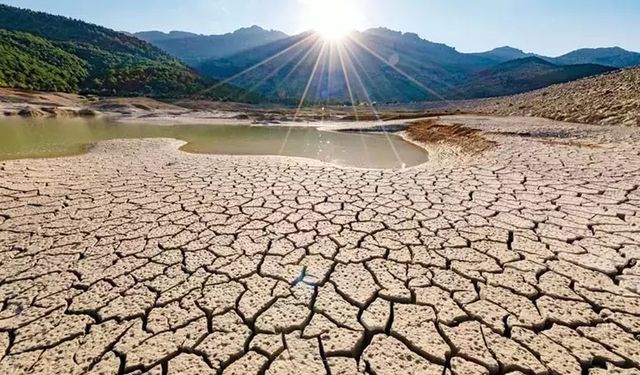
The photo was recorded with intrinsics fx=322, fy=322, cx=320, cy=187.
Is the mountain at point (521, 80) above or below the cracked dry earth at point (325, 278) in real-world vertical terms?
above

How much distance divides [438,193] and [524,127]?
8.48 meters

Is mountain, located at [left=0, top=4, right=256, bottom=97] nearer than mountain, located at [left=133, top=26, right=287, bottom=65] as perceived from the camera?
Yes

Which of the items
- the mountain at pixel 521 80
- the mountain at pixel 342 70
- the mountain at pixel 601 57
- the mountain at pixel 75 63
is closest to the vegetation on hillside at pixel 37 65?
the mountain at pixel 75 63

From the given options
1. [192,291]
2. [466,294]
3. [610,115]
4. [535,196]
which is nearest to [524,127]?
[610,115]

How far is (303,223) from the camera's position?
3633 mm

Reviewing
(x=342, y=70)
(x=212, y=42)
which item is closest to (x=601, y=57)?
(x=342, y=70)

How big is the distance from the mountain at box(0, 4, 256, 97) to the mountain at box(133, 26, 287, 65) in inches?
2409

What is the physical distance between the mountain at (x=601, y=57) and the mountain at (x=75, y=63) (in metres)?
123

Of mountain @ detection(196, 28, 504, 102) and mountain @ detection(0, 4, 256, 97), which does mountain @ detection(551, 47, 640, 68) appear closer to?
mountain @ detection(196, 28, 504, 102)

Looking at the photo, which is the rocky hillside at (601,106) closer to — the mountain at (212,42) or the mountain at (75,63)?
the mountain at (75,63)

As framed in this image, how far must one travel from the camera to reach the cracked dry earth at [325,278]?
6.05 feet

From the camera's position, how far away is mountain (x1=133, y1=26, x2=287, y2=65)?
123562 mm

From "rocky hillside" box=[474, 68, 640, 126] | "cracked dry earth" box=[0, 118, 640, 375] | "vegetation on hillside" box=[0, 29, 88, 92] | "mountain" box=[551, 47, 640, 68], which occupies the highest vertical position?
"mountain" box=[551, 47, 640, 68]

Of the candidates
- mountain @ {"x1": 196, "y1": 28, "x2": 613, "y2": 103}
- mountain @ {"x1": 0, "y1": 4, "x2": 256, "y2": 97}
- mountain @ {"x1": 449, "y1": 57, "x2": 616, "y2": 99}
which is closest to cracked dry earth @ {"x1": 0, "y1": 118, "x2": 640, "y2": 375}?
mountain @ {"x1": 0, "y1": 4, "x2": 256, "y2": 97}
